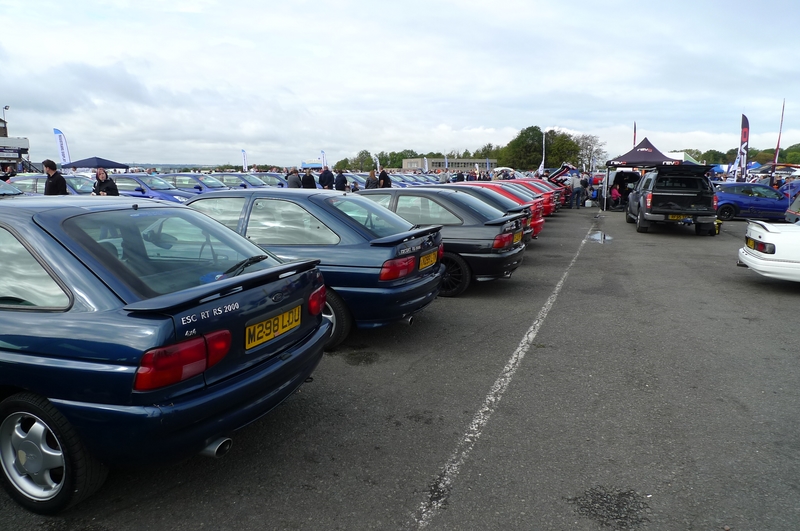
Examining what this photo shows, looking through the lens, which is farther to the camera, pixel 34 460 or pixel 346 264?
pixel 346 264

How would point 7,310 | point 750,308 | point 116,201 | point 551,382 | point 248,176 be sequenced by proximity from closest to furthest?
point 7,310, point 116,201, point 551,382, point 750,308, point 248,176

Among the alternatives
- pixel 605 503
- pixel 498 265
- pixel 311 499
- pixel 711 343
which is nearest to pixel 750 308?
pixel 711 343

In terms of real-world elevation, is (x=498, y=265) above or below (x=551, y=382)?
above

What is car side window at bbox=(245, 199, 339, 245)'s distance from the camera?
5.30 meters

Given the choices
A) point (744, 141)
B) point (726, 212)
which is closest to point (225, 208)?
point (726, 212)

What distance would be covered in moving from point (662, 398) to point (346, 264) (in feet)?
9.42

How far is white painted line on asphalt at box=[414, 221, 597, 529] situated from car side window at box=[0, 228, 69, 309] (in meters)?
Answer: 2.07

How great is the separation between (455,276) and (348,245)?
8.99 feet

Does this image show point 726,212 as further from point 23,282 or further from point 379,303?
point 23,282

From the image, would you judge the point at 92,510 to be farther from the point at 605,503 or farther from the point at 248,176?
the point at 248,176

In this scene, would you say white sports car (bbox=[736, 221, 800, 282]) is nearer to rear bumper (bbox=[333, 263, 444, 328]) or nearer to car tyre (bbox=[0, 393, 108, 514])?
rear bumper (bbox=[333, 263, 444, 328])

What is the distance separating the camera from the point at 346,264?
5082 mm

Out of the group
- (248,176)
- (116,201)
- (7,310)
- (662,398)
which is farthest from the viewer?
(248,176)

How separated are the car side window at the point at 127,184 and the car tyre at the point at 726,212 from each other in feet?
67.1
